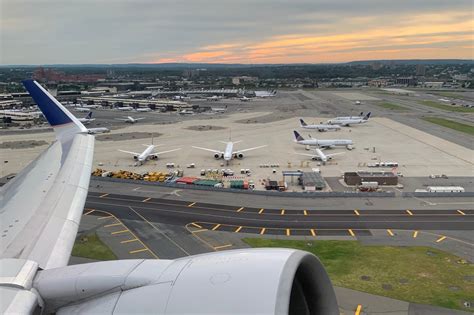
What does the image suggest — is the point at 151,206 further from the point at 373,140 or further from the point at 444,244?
the point at 373,140

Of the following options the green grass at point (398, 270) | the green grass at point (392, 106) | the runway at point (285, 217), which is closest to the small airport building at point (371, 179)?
the runway at point (285, 217)

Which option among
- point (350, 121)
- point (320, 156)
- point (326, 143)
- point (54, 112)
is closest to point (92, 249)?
point (54, 112)

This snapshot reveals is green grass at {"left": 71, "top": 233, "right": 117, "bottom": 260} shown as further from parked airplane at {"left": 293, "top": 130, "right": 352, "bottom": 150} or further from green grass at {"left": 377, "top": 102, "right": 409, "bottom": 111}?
green grass at {"left": 377, "top": 102, "right": 409, "bottom": 111}

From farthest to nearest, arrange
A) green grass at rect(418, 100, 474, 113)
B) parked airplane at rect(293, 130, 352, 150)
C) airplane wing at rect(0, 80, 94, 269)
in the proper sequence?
1. green grass at rect(418, 100, 474, 113)
2. parked airplane at rect(293, 130, 352, 150)
3. airplane wing at rect(0, 80, 94, 269)

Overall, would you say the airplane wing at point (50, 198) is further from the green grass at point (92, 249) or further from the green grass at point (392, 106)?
the green grass at point (392, 106)

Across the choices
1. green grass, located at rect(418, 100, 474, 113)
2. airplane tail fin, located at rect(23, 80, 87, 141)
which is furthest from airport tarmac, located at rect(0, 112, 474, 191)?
airplane tail fin, located at rect(23, 80, 87, 141)

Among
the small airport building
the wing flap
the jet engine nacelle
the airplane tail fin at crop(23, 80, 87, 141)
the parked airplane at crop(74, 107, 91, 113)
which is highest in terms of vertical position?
the airplane tail fin at crop(23, 80, 87, 141)
